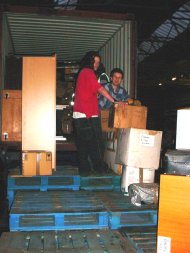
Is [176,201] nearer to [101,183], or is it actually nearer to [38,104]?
[101,183]

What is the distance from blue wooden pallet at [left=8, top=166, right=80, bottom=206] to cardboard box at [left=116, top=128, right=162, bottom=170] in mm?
938

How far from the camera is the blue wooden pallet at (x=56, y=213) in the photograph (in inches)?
148

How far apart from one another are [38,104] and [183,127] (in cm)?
369

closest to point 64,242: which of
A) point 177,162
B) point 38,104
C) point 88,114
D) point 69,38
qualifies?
point 177,162

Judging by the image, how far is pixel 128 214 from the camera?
160 inches

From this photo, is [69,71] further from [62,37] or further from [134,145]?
[134,145]

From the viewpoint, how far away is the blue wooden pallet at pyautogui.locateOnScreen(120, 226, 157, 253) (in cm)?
322

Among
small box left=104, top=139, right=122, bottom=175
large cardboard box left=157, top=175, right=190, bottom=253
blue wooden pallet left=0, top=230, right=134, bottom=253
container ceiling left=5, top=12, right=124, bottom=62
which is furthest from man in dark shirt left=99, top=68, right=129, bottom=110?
large cardboard box left=157, top=175, right=190, bottom=253

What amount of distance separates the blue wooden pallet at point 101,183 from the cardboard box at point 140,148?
432mm

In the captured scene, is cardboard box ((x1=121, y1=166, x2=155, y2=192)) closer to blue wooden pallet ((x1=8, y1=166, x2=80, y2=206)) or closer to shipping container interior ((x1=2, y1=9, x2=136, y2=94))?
blue wooden pallet ((x1=8, y1=166, x2=80, y2=206))

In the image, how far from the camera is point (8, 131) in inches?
249

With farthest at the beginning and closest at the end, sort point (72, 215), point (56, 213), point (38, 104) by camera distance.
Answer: point (38, 104) < point (72, 215) < point (56, 213)

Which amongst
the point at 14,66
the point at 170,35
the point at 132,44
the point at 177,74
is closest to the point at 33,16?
the point at 14,66

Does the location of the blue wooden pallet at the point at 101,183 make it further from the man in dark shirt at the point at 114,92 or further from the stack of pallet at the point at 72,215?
the man in dark shirt at the point at 114,92
